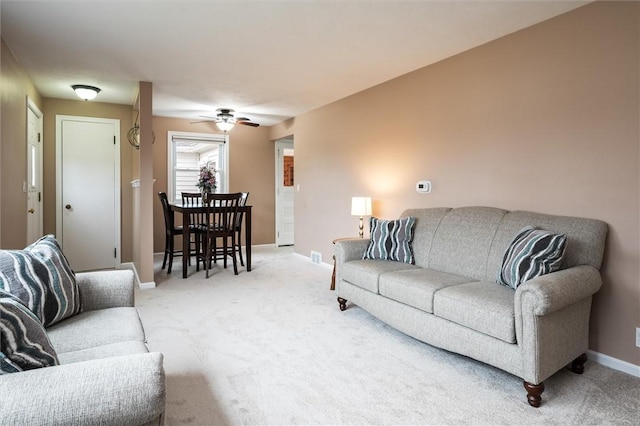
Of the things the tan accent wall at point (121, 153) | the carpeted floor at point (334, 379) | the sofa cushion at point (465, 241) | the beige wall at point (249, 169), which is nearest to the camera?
the carpeted floor at point (334, 379)

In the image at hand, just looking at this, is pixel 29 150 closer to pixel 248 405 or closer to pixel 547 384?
pixel 248 405

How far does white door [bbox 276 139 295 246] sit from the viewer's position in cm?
744

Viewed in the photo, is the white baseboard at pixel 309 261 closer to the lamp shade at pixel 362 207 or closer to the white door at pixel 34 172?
the lamp shade at pixel 362 207

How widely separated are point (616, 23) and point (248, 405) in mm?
3195

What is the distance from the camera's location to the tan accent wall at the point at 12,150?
315 centimetres

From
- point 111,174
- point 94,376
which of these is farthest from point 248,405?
point 111,174

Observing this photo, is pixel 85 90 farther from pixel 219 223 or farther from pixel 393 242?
pixel 393 242

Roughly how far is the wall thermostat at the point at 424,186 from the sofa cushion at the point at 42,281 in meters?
3.04

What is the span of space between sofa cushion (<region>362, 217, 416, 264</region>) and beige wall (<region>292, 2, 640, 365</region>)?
0.47 metres

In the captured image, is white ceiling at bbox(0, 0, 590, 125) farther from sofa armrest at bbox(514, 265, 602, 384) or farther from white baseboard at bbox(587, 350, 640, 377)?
white baseboard at bbox(587, 350, 640, 377)

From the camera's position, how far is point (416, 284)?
107 inches

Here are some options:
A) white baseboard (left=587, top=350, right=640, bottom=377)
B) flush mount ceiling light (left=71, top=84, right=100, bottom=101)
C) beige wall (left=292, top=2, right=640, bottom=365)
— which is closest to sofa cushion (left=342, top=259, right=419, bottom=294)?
beige wall (left=292, top=2, right=640, bottom=365)

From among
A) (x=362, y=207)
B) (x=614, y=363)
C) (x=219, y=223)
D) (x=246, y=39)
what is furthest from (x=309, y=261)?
(x=614, y=363)

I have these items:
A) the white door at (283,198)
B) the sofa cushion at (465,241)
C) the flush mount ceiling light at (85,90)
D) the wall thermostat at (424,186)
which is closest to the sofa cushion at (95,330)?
the sofa cushion at (465,241)
